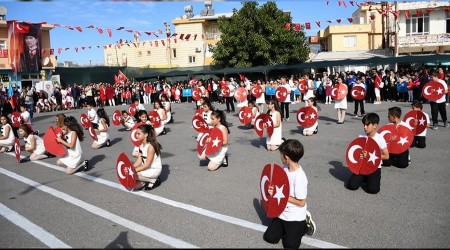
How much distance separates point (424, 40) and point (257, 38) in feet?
51.3

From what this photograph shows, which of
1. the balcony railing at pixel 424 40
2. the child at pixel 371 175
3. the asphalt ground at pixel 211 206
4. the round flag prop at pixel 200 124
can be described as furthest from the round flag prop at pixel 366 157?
the balcony railing at pixel 424 40

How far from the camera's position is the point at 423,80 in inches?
667

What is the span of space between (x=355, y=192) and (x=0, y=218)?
17.7 feet

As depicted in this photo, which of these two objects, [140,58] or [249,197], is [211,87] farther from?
[140,58]

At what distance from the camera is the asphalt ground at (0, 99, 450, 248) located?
4.43 meters

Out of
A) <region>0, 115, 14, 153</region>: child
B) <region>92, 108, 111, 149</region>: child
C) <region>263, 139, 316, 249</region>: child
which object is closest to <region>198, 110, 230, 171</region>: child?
<region>263, 139, 316, 249</region>: child

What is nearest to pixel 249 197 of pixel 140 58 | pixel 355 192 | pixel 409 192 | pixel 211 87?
pixel 355 192

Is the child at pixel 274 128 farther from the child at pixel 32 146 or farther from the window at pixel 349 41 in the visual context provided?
the window at pixel 349 41

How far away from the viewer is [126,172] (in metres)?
6.25

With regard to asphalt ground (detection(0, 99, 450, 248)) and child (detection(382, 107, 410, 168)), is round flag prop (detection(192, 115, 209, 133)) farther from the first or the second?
child (detection(382, 107, 410, 168))

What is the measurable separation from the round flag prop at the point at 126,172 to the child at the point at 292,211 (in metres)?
2.74

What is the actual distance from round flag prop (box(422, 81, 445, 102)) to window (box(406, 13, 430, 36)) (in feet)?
94.5

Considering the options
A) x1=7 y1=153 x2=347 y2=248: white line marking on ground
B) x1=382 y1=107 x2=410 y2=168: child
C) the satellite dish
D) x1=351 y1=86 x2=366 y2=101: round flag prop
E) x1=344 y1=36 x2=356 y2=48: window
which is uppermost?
x1=344 y1=36 x2=356 y2=48: window

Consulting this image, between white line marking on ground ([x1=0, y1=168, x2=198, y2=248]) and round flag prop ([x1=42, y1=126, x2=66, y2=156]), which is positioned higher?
round flag prop ([x1=42, y1=126, x2=66, y2=156])
